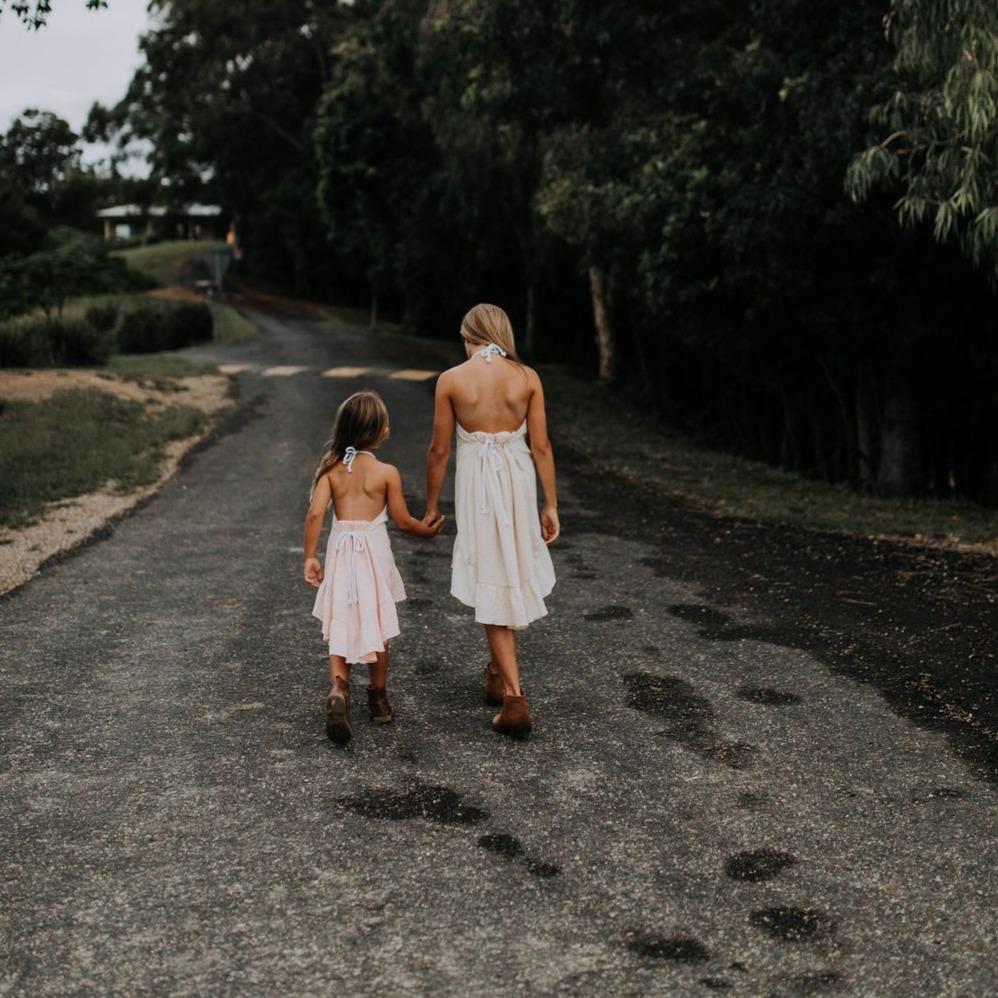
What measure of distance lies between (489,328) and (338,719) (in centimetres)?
173

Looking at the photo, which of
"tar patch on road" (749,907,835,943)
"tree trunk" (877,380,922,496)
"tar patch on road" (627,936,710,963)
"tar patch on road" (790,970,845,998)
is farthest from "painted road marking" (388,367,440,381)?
"tar patch on road" (790,970,845,998)

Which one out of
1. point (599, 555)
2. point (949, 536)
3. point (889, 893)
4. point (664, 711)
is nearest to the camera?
point (889, 893)

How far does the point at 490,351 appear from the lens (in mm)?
5152

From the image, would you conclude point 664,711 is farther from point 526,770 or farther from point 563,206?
point 563,206

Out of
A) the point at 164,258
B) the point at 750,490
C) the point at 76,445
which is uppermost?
the point at 164,258

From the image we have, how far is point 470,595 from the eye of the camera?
5.25 metres

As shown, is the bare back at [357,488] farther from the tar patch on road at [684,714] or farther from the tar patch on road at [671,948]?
the tar patch on road at [671,948]

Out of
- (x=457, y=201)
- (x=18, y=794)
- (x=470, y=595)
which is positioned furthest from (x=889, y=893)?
(x=457, y=201)

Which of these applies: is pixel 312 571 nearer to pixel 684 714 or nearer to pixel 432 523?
pixel 432 523

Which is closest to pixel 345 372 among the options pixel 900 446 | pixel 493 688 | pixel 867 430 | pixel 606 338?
pixel 606 338

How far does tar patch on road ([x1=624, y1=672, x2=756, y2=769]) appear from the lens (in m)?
4.93

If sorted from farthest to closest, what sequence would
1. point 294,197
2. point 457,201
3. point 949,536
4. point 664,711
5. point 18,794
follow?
1. point 294,197
2. point 457,201
3. point 949,536
4. point 664,711
5. point 18,794

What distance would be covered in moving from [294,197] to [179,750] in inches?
1679

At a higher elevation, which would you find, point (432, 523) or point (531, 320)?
point (531, 320)
